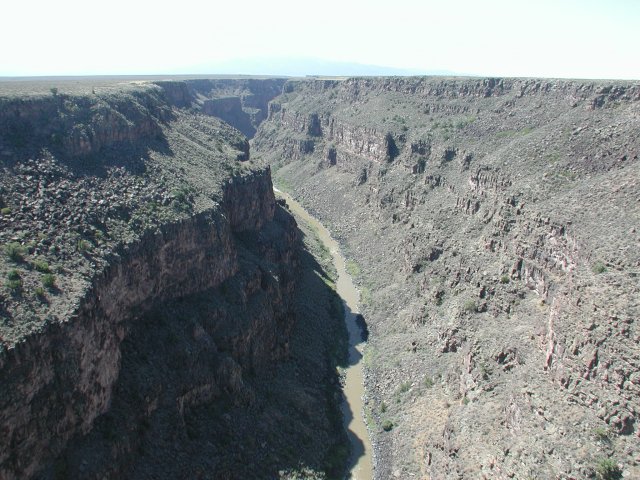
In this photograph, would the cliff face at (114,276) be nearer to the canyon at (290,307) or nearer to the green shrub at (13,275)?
the green shrub at (13,275)

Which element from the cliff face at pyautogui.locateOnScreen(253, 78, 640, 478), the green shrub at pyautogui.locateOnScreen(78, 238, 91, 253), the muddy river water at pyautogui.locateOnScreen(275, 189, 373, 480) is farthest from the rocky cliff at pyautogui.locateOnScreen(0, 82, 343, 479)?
the cliff face at pyautogui.locateOnScreen(253, 78, 640, 478)

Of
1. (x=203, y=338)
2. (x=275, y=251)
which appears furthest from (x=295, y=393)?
(x=275, y=251)

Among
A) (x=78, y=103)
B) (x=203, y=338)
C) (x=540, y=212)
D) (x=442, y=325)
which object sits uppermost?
(x=78, y=103)

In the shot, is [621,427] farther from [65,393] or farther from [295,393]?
[65,393]

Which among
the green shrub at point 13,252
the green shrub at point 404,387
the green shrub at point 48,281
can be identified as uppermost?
the green shrub at point 13,252

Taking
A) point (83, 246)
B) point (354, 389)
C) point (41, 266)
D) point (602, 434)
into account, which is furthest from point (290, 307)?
point (602, 434)

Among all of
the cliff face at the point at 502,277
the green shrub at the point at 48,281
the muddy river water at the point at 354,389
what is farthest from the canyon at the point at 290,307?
the muddy river water at the point at 354,389
